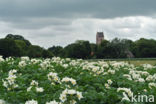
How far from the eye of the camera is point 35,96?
166 inches

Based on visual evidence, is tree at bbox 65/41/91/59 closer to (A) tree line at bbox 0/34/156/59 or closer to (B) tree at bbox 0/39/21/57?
(A) tree line at bbox 0/34/156/59

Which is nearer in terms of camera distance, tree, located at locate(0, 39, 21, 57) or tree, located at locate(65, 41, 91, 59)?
tree, located at locate(0, 39, 21, 57)

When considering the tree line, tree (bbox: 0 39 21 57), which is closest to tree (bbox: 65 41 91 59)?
the tree line

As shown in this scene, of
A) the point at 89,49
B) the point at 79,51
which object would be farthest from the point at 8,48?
the point at 89,49

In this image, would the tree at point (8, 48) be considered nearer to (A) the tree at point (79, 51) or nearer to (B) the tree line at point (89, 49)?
(B) the tree line at point (89, 49)

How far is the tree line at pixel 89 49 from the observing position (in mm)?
64688

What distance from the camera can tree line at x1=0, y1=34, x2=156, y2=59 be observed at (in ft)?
212

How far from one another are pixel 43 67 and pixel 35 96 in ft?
10.8

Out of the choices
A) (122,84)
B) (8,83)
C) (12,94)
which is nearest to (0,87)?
(8,83)

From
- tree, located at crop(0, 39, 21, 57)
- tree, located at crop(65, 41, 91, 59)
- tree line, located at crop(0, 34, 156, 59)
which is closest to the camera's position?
tree, located at crop(0, 39, 21, 57)

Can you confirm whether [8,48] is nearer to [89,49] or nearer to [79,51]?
[79,51]

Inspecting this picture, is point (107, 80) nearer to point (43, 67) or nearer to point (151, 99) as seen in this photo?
point (151, 99)

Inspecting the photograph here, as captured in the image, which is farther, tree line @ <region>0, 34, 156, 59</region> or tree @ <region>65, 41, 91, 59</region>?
tree @ <region>65, 41, 91, 59</region>

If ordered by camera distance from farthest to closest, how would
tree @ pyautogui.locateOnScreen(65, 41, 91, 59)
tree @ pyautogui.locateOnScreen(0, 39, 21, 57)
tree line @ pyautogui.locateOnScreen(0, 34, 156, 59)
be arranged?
1. tree @ pyautogui.locateOnScreen(65, 41, 91, 59)
2. tree line @ pyautogui.locateOnScreen(0, 34, 156, 59)
3. tree @ pyautogui.locateOnScreen(0, 39, 21, 57)
